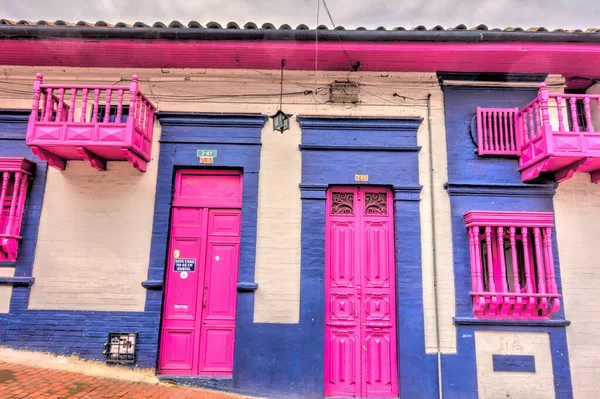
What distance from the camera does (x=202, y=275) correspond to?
612cm

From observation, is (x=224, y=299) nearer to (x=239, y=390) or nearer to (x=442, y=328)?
(x=239, y=390)

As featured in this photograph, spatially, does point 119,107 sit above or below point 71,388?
above

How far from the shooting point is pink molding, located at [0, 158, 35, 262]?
591 cm

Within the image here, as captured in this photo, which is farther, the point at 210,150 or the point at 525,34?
the point at 210,150

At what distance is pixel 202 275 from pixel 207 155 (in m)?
1.87

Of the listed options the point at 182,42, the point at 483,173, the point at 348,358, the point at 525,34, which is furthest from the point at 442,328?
the point at 182,42

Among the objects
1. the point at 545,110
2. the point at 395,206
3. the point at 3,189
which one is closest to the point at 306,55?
the point at 395,206

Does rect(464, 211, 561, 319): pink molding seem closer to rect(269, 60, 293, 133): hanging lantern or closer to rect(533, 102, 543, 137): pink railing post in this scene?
rect(533, 102, 543, 137): pink railing post

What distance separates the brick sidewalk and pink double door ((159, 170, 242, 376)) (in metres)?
0.44

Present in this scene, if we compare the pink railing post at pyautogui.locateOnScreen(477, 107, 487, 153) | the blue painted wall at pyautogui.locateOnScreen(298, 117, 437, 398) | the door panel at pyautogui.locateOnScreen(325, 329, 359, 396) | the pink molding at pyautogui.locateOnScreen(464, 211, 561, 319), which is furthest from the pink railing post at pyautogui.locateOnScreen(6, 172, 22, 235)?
the pink railing post at pyautogui.locateOnScreen(477, 107, 487, 153)

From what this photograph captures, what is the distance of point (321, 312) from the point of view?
586 centimetres

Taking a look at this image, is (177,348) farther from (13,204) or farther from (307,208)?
(13,204)

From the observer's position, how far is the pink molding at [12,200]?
19.4 feet

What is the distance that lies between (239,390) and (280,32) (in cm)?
515
